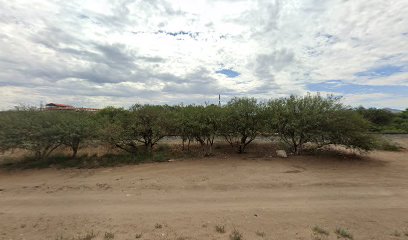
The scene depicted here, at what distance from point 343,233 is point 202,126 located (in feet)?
33.1

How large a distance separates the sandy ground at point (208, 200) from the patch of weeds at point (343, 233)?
129 millimetres

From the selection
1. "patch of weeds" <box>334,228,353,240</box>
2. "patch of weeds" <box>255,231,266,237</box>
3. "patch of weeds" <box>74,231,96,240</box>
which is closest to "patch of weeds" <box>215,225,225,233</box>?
"patch of weeds" <box>255,231,266,237</box>

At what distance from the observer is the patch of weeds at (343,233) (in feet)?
22.9

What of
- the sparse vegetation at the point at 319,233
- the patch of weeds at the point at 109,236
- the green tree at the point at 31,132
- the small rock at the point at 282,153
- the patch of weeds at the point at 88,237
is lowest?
the patch of weeds at the point at 88,237

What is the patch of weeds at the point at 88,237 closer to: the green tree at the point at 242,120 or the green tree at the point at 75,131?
the green tree at the point at 75,131

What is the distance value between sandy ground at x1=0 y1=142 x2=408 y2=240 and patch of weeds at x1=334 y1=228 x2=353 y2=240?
13 cm

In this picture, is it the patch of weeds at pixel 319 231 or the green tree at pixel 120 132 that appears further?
the green tree at pixel 120 132

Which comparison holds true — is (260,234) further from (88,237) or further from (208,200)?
(88,237)

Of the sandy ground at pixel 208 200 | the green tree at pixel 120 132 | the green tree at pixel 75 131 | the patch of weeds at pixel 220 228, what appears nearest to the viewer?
the patch of weeds at pixel 220 228

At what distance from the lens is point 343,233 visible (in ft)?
23.2

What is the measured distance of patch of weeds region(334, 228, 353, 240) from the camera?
698 centimetres

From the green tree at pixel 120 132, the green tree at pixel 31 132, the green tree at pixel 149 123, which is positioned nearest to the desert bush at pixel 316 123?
the green tree at pixel 149 123

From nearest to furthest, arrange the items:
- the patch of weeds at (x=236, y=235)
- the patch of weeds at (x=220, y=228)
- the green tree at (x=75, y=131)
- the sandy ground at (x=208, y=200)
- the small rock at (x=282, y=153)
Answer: the patch of weeds at (x=236, y=235)
the patch of weeds at (x=220, y=228)
the sandy ground at (x=208, y=200)
the green tree at (x=75, y=131)
the small rock at (x=282, y=153)

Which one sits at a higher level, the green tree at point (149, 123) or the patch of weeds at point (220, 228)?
the green tree at point (149, 123)
